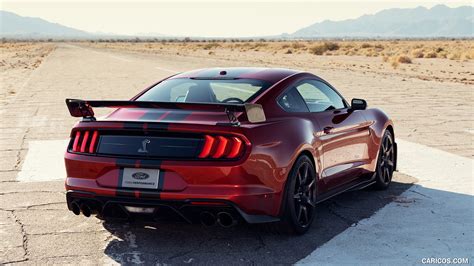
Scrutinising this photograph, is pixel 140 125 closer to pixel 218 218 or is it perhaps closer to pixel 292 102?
pixel 218 218

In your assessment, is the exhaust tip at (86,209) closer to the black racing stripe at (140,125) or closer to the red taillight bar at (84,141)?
the red taillight bar at (84,141)

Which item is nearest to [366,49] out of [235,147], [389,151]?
[389,151]

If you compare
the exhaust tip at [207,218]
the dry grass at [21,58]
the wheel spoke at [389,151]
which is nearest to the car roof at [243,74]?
the exhaust tip at [207,218]

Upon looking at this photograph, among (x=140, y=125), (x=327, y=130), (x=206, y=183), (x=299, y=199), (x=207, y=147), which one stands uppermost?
(x=140, y=125)

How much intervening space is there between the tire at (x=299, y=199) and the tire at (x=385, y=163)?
174 centimetres

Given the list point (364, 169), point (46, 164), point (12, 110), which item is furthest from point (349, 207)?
point (12, 110)

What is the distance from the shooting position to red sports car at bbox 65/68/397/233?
527cm

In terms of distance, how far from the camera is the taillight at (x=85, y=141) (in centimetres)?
567

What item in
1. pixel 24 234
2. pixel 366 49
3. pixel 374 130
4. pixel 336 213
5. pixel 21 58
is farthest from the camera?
pixel 366 49

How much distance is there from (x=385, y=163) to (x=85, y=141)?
3.52 metres

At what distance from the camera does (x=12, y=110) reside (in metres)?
17.0

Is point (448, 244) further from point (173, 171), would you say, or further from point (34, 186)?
point (34, 186)

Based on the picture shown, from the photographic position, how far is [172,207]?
5.27m

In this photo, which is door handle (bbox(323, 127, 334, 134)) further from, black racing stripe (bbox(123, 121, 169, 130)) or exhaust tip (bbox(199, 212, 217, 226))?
black racing stripe (bbox(123, 121, 169, 130))
